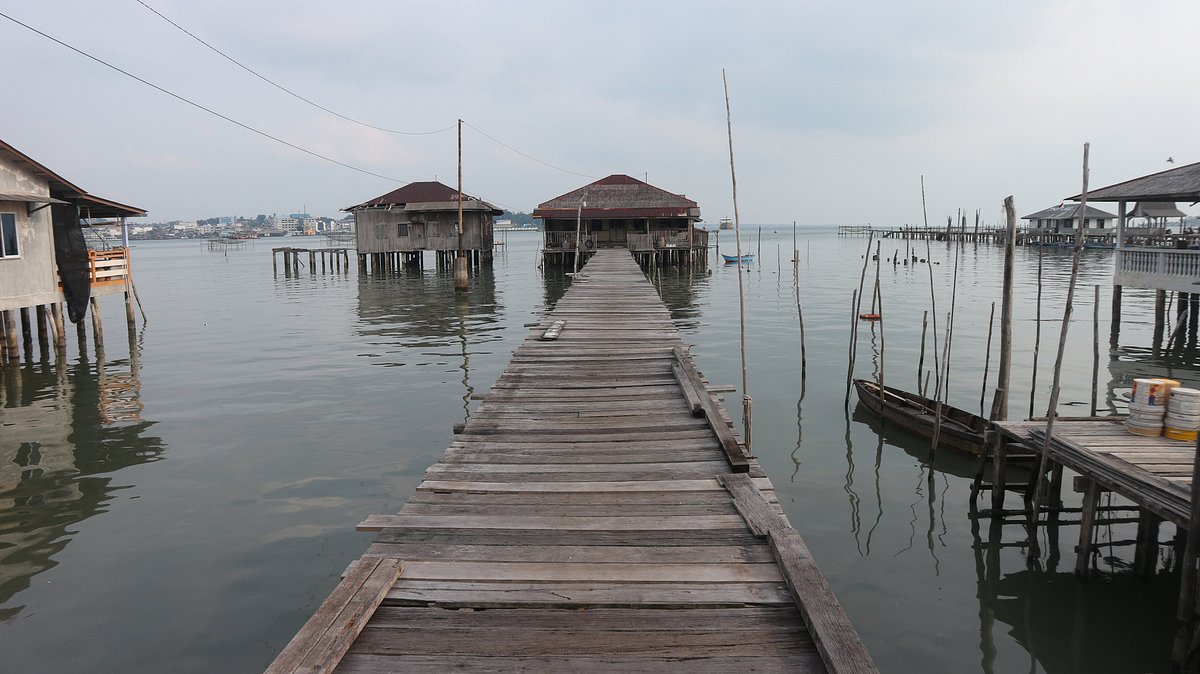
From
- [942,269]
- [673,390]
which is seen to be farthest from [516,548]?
[942,269]

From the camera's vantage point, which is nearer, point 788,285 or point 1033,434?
point 1033,434

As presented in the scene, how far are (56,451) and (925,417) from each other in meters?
13.7

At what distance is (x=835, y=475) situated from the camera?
10.4 metres

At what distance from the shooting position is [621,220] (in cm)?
4806

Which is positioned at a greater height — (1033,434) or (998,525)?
(1033,434)

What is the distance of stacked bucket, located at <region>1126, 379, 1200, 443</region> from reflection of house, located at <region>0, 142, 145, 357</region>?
2172 centimetres

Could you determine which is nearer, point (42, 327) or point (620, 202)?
point (42, 327)

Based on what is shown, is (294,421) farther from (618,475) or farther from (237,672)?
(618,475)

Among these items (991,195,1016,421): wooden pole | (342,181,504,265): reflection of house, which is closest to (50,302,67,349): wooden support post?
(991,195,1016,421): wooden pole

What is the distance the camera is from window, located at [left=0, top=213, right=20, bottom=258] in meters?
17.3

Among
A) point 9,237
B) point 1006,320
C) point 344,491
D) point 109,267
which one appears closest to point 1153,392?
point 1006,320

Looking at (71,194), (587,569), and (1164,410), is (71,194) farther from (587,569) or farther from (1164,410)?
(1164,410)

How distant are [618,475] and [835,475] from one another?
230 inches

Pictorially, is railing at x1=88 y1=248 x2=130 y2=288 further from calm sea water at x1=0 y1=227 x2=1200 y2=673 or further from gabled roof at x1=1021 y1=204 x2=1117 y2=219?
gabled roof at x1=1021 y1=204 x2=1117 y2=219
